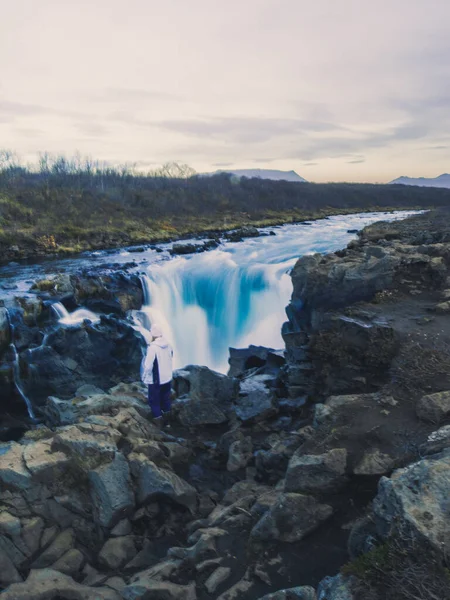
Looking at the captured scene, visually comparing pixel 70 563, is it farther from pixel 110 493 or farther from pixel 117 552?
pixel 110 493

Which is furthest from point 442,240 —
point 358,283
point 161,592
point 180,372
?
point 161,592

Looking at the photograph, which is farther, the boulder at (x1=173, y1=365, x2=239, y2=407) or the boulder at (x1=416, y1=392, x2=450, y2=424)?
the boulder at (x1=173, y1=365, x2=239, y2=407)

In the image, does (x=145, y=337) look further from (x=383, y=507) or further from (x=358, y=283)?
(x=383, y=507)

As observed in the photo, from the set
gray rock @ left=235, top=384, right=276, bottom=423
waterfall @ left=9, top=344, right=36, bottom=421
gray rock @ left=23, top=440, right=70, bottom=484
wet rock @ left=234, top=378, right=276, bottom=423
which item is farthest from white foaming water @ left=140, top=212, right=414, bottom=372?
gray rock @ left=23, top=440, right=70, bottom=484

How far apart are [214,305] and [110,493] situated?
15110 millimetres

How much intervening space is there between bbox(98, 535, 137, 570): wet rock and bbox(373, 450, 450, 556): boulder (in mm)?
4018

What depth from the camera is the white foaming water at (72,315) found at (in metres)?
16.8

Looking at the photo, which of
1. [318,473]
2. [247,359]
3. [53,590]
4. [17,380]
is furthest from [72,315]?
[318,473]

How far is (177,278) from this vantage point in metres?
23.8

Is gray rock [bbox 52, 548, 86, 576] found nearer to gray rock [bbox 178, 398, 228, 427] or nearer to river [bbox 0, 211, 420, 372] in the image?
gray rock [bbox 178, 398, 228, 427]

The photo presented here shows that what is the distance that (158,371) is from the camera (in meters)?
9.93

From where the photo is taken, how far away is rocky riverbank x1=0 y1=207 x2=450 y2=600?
15.1 ft

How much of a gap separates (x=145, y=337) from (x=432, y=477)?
13526 mm

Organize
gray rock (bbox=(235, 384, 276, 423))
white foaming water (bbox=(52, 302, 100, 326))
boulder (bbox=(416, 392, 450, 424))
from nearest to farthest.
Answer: boulder (bbox=(416, 392, 450, 424)), gray rock (bbox=(235, 384, 276, 423)), white foaming water (bbox=(52, 302, 100, 326))
